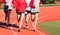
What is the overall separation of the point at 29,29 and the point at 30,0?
1.80 metres

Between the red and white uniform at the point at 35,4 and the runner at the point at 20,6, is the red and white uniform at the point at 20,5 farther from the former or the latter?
the red and white uniform at the point at 35,4

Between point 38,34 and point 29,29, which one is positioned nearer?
point 38,34

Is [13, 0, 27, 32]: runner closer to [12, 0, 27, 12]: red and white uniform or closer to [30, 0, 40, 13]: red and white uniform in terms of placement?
[12, 0, 27, 12]: red and white uniform

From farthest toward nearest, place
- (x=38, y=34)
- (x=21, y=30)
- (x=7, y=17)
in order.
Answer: (x=7, y=17) < (x=21, y=30) < (x=38, y=34)

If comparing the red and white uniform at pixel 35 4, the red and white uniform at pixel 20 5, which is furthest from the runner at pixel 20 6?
the red and white uniform at pixel 35 4

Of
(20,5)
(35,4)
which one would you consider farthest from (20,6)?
(35,4)

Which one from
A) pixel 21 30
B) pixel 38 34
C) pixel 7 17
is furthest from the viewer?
pixel 7 17

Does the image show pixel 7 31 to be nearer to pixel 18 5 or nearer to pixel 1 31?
pixel 1 31

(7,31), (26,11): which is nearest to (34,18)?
(26,11)

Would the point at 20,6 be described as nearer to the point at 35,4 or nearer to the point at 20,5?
the point at 20,5

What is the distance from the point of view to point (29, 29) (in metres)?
15.9

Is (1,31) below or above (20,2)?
below

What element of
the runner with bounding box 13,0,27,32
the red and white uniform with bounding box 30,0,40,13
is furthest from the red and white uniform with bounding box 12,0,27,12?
the red and white uniform with bounding box 30,0,40,13

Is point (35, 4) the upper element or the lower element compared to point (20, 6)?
upper
